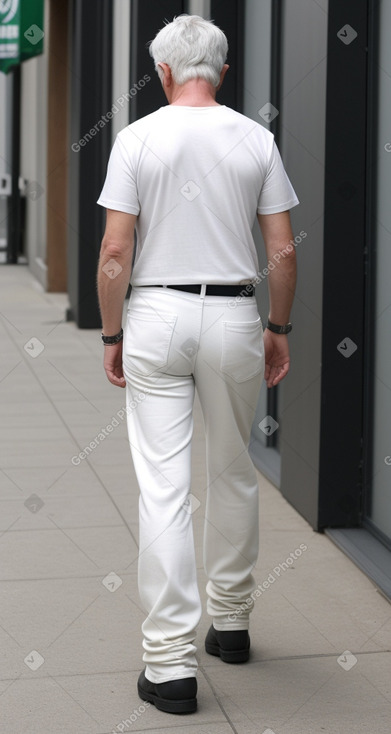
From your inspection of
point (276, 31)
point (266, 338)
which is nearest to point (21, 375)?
point (276, 31)

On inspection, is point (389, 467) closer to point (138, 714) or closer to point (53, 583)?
point (53, 583)

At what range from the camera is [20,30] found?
15508mm

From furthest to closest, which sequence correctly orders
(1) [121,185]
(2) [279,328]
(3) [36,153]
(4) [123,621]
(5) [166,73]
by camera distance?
Result: 1. (3) [36,153]
2. (4) [123,621]
3. (2) [279,328]
4. (5) [166,73]
5. (1) [121,185]

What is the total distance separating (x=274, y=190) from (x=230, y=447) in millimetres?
775

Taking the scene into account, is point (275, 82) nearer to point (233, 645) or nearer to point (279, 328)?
point (279, 328)

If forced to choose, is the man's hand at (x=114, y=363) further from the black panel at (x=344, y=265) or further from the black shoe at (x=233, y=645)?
the black panel at (x=344, y=265)

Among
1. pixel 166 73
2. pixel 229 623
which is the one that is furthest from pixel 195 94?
pixel 229 623

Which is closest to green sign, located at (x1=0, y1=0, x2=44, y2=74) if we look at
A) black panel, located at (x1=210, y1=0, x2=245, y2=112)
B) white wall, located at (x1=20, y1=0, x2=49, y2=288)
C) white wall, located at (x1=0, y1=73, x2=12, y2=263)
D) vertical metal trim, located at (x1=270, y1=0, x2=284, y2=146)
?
white wall, located at (x1=20, y1=0, x2=49, y2=288)

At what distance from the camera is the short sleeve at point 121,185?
137 inches

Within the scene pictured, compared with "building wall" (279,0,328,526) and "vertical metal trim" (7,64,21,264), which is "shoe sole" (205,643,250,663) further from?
"vertical metal trim" (7,64,21,264)

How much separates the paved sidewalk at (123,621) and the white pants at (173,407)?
25 centimetres

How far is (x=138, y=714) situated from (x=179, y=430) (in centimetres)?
83

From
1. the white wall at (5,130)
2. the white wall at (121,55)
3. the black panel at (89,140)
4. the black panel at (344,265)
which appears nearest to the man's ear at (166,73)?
the black panel at (344,265)

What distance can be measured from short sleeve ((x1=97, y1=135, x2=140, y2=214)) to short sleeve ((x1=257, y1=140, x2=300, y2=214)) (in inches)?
15.7
